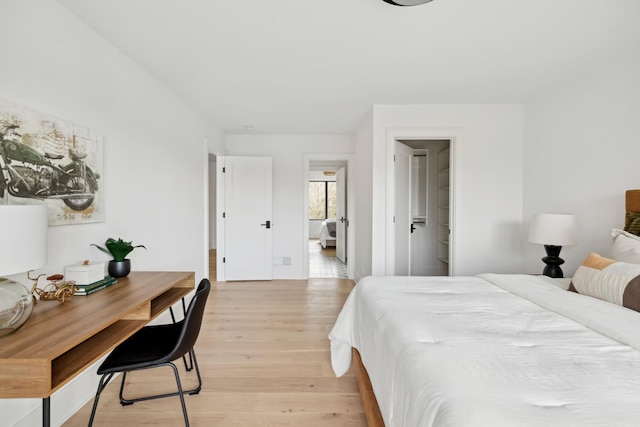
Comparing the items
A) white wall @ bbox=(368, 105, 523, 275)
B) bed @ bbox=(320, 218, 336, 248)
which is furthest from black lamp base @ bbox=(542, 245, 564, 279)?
bed @ bbox=(320, 218, 336, 248)

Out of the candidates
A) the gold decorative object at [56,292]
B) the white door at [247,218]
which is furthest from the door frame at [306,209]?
the gold decorative object at [56,292]

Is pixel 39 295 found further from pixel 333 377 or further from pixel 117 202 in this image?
pixel 333 377

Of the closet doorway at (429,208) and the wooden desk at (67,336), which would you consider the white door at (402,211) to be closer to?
the closet doorway at (429,208)

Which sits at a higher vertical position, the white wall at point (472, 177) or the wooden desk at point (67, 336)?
the white wall at point (472, 177)

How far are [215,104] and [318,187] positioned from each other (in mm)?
6866

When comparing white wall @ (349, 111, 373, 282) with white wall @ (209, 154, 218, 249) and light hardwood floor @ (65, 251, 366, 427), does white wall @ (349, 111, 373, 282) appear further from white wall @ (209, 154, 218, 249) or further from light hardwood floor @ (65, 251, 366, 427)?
white wall @ (209, 154, 218, 249)

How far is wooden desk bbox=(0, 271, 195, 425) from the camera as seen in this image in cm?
94

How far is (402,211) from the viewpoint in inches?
153

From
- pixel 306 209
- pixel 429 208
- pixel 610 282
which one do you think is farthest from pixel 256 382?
pixel 429 208

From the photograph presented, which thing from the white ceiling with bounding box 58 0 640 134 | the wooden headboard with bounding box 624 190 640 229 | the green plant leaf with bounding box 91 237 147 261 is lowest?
the green plant leaf with bounding box 91 237 147 261

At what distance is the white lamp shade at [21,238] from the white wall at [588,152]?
12.0 ft

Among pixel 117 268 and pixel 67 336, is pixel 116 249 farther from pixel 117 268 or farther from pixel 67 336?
pixel 67 336

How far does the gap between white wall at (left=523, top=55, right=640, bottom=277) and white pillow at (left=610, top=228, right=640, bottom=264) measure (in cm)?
56

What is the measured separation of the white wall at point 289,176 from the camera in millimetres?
5051
